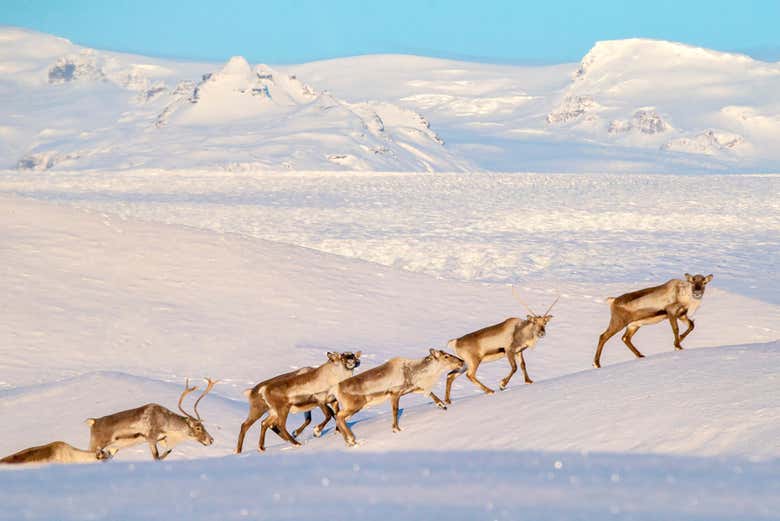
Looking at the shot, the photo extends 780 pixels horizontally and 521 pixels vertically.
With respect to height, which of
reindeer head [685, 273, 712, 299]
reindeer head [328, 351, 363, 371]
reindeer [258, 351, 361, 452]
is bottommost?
reindeer [258, 351, 361, 452]

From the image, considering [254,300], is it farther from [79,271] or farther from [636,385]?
[636,385]

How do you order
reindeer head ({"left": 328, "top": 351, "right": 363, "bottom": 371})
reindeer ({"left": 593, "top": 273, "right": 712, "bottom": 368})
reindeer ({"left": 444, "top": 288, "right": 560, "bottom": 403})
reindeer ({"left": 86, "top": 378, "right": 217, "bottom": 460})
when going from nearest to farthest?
reindeer head ({"left": 328, "top": 351, "right": 363, "bottom": 371}) → reindeer ({"left": 86, "top": 378, "right": 217, "bottom": 460}) → reindeer ({"left": 444, "top": 288, "right": 560, "bottom": 403}) → reindeer ({"left": 593, "top": 273, "right": 712, "bottom": 368})

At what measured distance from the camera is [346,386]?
12.2 metres

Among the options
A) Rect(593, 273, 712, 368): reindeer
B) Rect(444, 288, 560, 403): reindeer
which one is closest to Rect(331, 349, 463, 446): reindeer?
Rect(444, 288, 560, 403): reindeer

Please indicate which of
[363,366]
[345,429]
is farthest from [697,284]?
[363,366]

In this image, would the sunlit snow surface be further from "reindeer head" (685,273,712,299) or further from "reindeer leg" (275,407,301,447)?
"reindeer leg" (275,407,301,447)

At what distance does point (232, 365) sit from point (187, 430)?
1622 cm

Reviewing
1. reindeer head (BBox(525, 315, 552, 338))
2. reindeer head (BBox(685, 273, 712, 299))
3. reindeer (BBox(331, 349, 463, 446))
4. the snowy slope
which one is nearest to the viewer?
reindeer (BBox(331, 349, 463, 446))

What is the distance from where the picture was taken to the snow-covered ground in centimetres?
880

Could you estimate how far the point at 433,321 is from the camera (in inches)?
1384

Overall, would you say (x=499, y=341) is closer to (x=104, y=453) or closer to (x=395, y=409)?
(x=395, y=409)

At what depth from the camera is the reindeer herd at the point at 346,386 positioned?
12227 millimetres

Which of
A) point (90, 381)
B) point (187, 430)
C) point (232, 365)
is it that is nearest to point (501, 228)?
point (232, 365)

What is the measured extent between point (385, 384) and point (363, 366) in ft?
54.1
